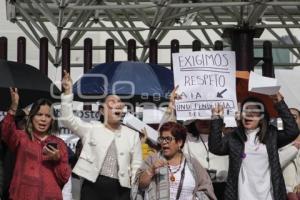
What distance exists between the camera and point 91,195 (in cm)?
745

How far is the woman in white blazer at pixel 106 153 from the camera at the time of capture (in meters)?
7.45

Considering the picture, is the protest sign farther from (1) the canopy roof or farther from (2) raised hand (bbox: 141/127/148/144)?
(1) the canopy roof

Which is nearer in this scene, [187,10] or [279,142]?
[279,142]

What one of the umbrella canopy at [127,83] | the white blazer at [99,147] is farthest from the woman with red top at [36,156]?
the umbrella canopy at [127,83]

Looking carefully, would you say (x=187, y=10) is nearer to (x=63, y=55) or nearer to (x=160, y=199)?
(x=63, y=55)

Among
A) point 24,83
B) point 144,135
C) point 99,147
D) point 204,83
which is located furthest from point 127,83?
point 99,147

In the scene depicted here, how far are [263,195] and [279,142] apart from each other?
538 millimetres

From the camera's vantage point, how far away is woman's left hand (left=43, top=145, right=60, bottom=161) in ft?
23.1

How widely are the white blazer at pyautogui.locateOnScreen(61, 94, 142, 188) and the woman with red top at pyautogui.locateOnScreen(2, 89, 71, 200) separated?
27 centimetres

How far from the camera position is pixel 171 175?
696 cm

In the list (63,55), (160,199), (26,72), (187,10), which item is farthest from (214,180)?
(63,55)

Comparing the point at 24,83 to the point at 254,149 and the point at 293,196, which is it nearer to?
the point at 254,149

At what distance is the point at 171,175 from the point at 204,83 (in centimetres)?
185

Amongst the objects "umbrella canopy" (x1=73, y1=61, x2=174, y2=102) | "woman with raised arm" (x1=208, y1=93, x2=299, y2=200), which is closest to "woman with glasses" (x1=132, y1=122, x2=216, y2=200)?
"woman with raised arm" (x1=208, y1=93, x2=299, y2=200)
